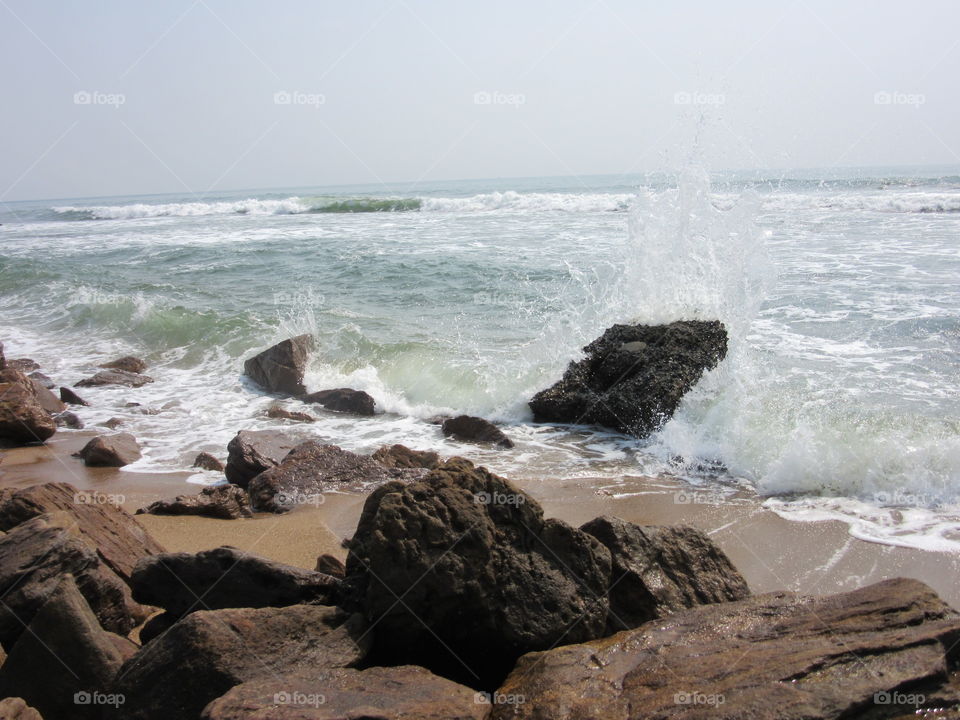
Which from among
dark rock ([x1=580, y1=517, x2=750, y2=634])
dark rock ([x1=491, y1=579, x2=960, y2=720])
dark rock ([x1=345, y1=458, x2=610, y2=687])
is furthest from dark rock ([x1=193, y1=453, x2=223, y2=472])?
dark rock ([x1=491, y1=579, x2=960, y2=720])

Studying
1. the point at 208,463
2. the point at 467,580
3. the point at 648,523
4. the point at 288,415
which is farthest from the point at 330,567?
the point at 288,415

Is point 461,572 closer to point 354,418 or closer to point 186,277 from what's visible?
point 354,418

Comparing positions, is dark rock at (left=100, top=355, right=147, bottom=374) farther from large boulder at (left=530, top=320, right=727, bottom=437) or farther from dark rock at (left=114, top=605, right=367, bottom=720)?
dark rock at (left=114, top=605, right=367, bottom=720)

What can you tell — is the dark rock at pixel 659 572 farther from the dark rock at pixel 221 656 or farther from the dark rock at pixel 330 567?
the dark rock at pixel 330 567

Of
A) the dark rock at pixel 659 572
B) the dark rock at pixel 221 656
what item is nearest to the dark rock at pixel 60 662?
the dark rock at pixel 221 656

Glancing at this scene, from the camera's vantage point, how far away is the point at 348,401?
9133 mm

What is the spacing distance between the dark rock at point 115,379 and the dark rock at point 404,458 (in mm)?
5321

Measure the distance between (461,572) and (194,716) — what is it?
1.20 meters

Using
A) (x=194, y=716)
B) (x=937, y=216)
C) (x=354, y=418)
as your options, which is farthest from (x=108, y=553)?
(x=937, y=216)

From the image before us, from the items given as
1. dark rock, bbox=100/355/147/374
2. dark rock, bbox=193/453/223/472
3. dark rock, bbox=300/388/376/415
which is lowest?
dark rock, bbox=193/453/223/472

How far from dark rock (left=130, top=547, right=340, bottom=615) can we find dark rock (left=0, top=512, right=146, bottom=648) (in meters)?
0.13

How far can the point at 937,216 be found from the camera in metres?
24.1

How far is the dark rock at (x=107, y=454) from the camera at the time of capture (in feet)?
23.8

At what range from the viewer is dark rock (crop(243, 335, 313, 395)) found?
9930mm
